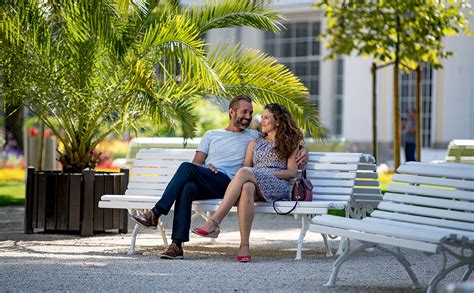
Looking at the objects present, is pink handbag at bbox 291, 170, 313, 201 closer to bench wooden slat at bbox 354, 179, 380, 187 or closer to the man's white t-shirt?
the man's white t-shirt

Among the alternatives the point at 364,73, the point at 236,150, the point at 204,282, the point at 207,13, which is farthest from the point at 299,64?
the point at 204,282

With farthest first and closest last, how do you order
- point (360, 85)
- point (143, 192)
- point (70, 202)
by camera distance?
point (360, 85), point (70, 202), point (143, 192)

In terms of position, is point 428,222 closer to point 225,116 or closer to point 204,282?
point 204,282

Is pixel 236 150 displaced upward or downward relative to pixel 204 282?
upward

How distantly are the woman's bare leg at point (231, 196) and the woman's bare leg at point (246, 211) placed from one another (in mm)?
45

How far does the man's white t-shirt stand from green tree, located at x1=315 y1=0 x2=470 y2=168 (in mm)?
6302

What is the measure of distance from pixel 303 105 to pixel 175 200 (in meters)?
2.33

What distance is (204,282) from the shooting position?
685 centimetres

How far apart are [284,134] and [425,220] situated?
78.0 inches

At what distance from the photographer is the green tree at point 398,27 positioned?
14.8m

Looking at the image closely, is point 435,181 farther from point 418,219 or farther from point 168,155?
point 168,155

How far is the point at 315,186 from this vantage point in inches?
341

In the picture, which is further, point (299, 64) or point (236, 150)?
point (299, 64)

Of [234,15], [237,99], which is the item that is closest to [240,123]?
[237,99]
